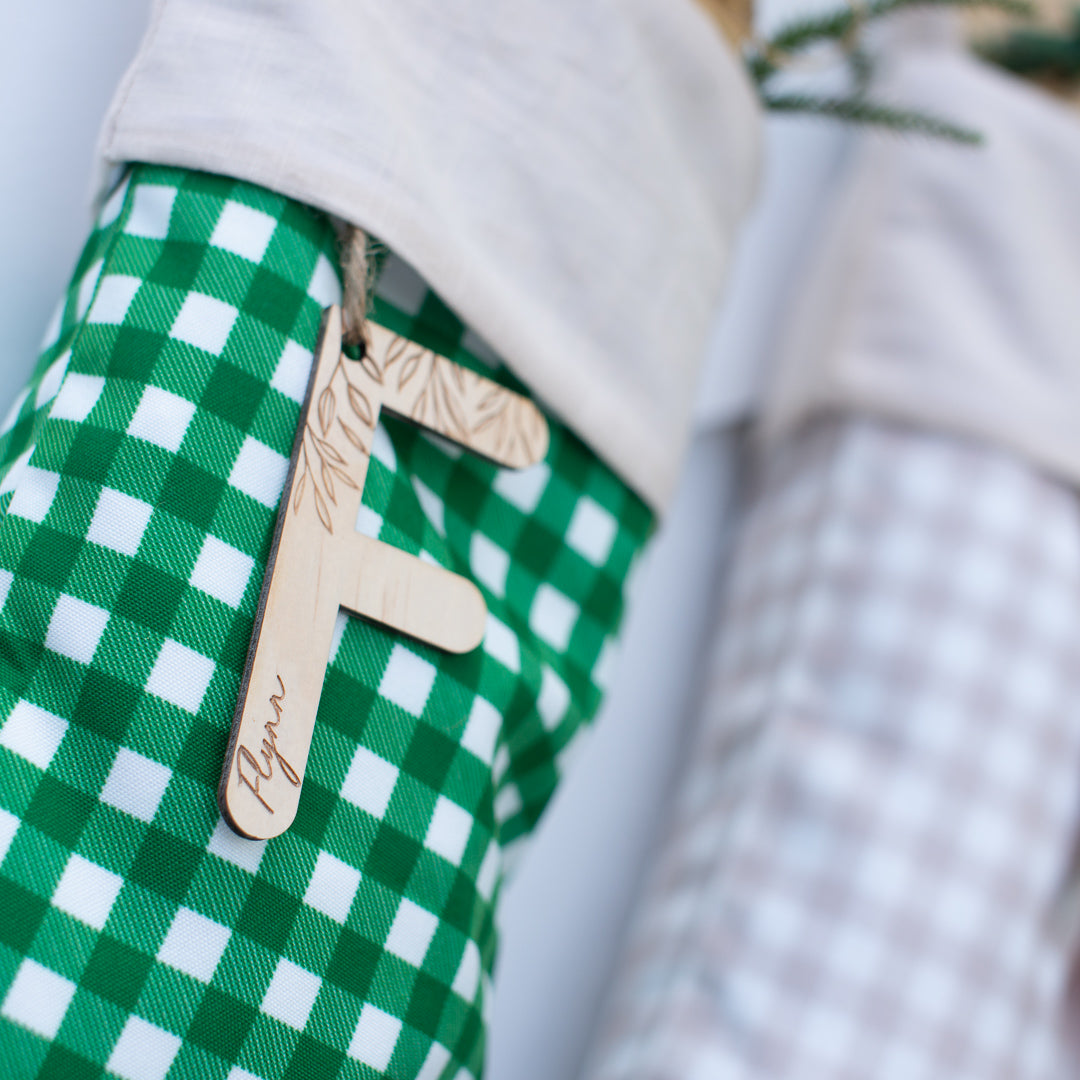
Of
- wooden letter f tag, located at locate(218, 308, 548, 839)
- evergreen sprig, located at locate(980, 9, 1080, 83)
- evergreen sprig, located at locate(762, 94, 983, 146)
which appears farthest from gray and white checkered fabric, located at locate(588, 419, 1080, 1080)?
evergreen sprig, located at locate(980, 9, 1080, 83)

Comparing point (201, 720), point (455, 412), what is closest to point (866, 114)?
point (455, 412)

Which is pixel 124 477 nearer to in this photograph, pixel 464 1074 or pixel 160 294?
pixel 160 294

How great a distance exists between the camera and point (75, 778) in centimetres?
29

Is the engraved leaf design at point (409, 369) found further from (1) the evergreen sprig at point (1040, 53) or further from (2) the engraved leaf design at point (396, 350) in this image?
(1) the evergreen sprig at point (1040, 53)

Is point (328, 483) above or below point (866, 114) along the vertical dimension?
below

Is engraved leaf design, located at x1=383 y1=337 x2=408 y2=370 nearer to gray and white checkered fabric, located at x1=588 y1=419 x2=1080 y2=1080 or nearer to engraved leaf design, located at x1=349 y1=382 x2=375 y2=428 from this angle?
engraved leaf design, located at x1=349 y1=382 x2=375 y2=428

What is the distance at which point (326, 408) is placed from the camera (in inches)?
13.2

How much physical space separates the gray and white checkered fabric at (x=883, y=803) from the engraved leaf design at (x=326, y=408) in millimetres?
373

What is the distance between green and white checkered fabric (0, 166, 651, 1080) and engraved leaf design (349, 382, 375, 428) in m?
0.02

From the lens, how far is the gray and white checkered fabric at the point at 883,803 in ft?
1.77

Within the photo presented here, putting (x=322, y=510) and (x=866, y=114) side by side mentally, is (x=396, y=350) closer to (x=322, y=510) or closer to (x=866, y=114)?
(x=322, y=510)

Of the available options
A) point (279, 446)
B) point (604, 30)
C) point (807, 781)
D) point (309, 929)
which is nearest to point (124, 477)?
point (279, 446)

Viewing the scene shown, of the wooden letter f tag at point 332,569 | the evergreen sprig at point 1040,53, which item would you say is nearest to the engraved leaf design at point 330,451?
the wooden letter f tag at point 332,569

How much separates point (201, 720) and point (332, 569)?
6 centimetres
